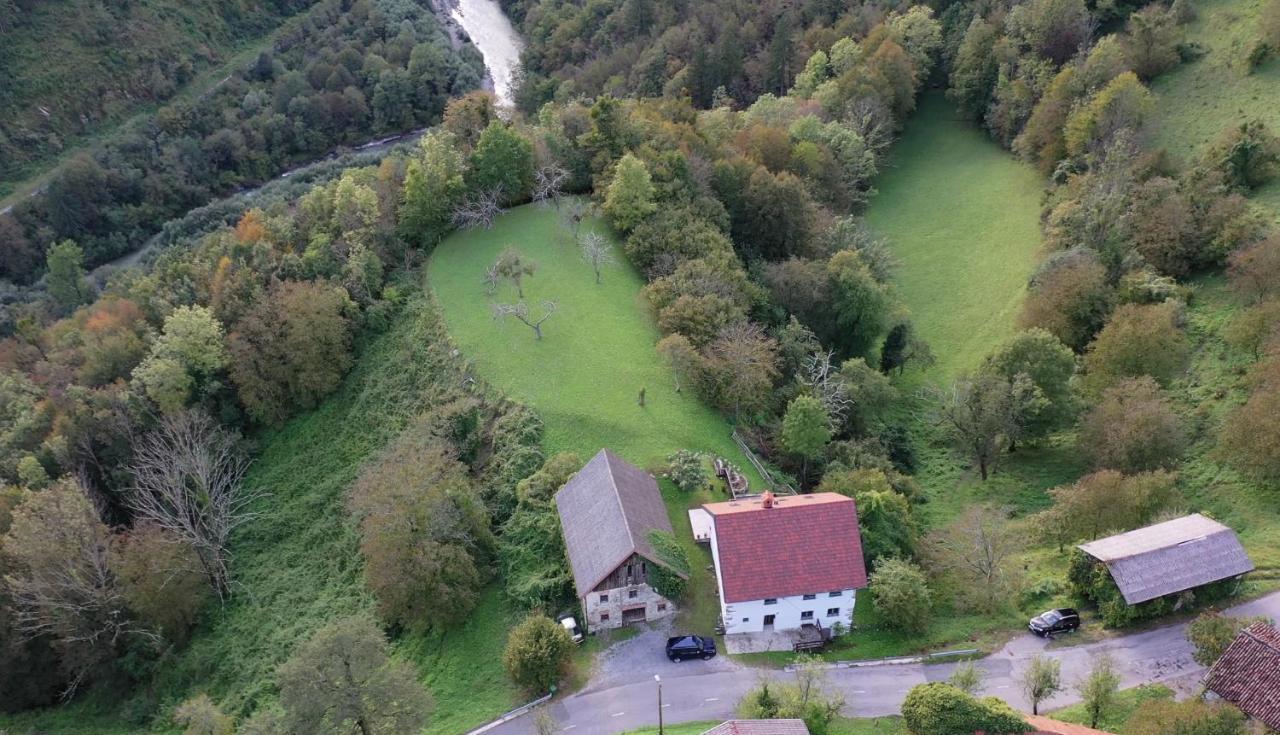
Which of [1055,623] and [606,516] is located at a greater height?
[606,516]

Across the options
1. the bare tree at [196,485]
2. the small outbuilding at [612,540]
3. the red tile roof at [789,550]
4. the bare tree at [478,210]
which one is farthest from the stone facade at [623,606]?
the bare tree at [478,210]

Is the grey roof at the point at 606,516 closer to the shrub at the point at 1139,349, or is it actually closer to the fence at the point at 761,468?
the fence at the point at 761,468

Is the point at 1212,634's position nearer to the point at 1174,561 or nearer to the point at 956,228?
the point at 1174,561

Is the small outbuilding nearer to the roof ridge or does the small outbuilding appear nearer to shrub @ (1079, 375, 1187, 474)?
the roof ridge

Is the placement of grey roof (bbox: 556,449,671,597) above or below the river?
below

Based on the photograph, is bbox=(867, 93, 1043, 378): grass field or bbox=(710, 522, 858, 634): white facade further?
bbox=(867, 93, 1043, 378): grass field

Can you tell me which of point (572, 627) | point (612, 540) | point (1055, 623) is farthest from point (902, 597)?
point (572, 627)

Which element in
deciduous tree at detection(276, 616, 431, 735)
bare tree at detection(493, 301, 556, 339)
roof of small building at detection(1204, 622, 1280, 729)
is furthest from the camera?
bare tree at detection(493, 301, 556, 339)

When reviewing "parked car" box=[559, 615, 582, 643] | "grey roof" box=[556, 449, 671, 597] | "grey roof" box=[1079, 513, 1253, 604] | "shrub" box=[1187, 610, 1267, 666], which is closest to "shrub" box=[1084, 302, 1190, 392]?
"grey roof" box=[1079, 513, 1253, 604]
